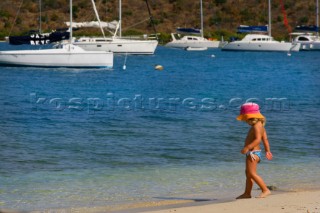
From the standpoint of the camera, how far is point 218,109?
85.9 ft

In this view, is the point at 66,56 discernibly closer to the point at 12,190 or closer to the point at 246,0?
the point at 12,190

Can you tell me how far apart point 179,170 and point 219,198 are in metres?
3.08

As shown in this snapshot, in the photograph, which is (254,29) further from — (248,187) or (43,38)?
(248,187)

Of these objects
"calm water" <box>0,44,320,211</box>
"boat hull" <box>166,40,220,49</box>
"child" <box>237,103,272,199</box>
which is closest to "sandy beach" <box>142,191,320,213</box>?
"child" <box>237,103,272,199</box>

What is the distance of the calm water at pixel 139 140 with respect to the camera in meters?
12.5

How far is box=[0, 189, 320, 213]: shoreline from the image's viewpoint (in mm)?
9789

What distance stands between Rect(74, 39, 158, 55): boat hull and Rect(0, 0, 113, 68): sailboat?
17.6 m

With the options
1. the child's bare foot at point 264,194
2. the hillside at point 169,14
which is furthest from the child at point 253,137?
the hillside at point 169,14

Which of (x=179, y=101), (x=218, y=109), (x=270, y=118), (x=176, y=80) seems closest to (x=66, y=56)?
(x=176, y=80)

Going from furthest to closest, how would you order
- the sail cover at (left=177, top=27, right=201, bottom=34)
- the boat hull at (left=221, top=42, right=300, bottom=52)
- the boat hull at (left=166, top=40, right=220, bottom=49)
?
the sail cover at (left=177, top=27, right=201, bottom=34) < the boat hull at (left=166, top=40, right=220, bottom=49) < the boat hull at (left=221, top=42, right=300, bottom=52)

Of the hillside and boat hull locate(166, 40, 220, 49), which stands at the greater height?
the hillside

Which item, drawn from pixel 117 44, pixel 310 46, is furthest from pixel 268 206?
pixel 310 46

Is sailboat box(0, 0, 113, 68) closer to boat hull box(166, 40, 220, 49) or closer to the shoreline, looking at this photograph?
the shoreline

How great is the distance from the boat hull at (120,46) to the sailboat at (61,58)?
57.7 feet
